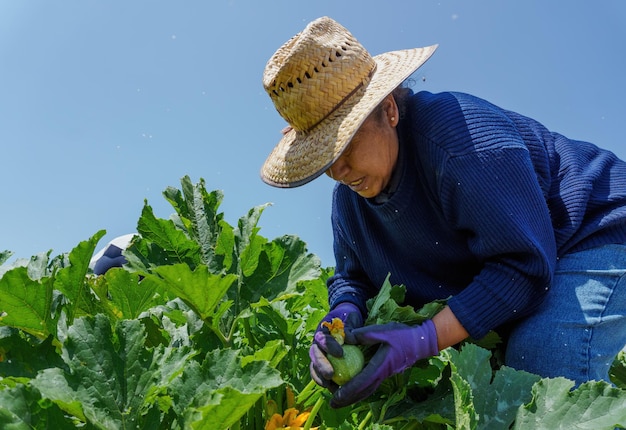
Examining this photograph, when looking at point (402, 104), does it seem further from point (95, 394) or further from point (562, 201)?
point (95, 394)

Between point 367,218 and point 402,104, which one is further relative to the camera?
point 367,218

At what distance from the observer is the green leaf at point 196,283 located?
150 cm

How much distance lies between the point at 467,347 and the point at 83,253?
0.88 m

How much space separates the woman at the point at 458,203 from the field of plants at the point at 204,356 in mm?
122

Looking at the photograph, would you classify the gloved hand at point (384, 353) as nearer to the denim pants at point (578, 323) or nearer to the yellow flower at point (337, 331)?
the yellow flower at point (337, 331)

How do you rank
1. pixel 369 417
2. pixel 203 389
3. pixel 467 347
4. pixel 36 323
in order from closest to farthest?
pixel 203 389, pixel 36 323, pixel 467 347, pixel 369 417

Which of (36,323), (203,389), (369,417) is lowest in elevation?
(369,417)

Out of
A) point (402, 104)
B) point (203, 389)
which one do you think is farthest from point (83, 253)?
point (402, 104)

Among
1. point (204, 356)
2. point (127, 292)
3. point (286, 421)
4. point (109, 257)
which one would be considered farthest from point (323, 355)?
point (109, 257)

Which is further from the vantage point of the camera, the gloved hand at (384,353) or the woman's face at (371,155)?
the woman's face at (371,155)

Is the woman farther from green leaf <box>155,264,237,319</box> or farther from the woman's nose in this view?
green leaf <box>155,264,237,319</box>

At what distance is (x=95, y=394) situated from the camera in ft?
4.06

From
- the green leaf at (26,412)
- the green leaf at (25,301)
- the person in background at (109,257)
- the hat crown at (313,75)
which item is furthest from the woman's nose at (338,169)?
the person in background at (109,257)

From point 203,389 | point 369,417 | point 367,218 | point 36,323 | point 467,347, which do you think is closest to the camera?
point 203,389
